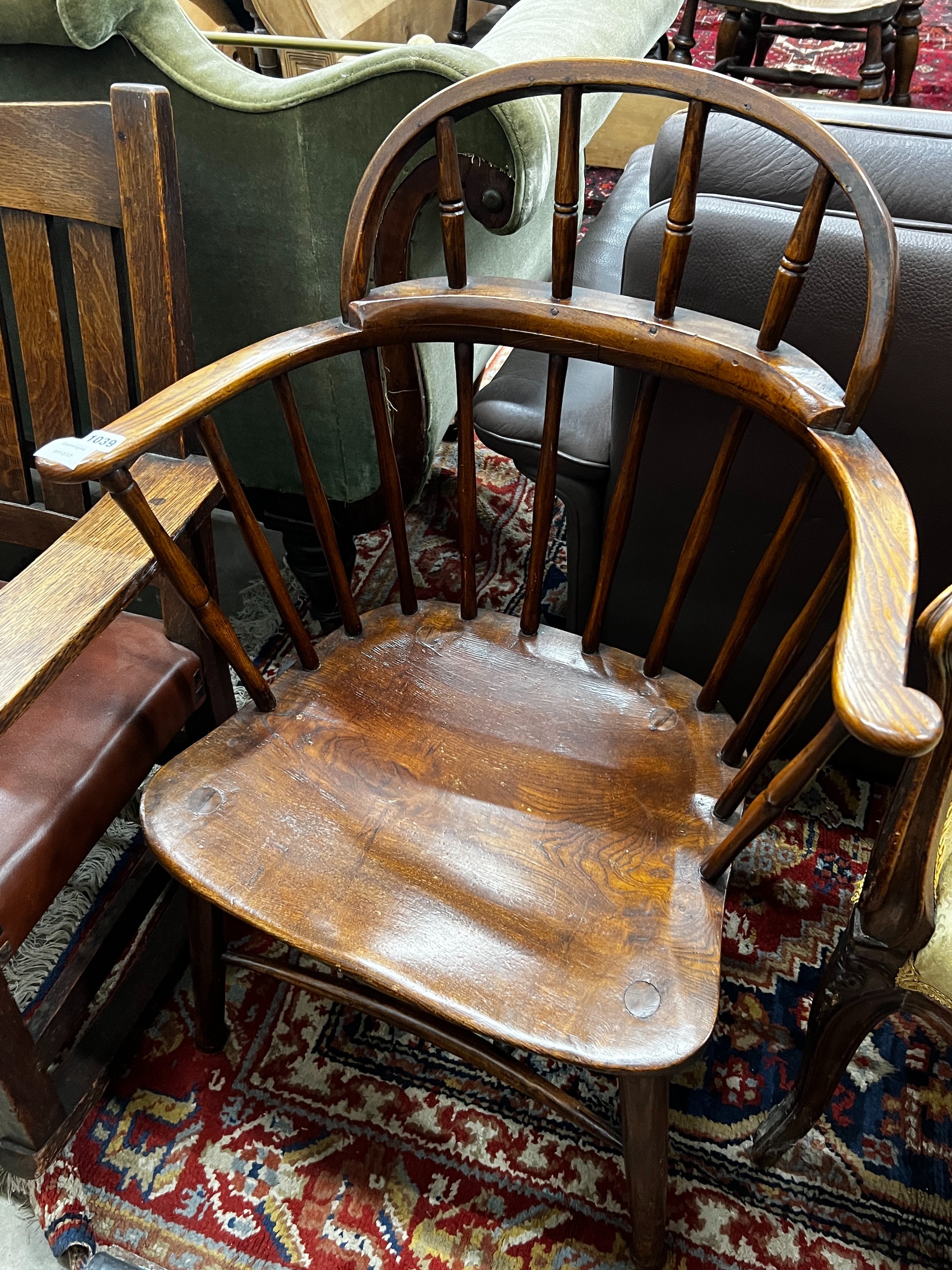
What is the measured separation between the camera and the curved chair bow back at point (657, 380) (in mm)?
641

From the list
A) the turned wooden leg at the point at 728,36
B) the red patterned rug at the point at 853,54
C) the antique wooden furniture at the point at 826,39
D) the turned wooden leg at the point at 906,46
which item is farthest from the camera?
the red patterned rug at the point at 853,54

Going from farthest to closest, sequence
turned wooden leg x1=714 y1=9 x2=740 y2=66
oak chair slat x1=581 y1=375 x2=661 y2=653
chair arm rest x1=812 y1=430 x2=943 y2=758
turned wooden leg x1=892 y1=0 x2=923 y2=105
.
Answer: turned wooden leg x1=714 y1=9 x2=740 y2=66
turned wooden leg x1=892 y1=0 x2=923 y2=105
oak chair slat x1=581 y1=375 x2=661 y2=653
chair arm rest x1=812 y1=430 x2=943 y2=758

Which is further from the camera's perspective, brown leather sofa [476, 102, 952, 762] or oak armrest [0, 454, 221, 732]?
brown leather sofa [476, 102, 952, 762]

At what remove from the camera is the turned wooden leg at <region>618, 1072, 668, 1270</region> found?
30.3 inches

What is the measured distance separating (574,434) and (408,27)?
2925 millimetres

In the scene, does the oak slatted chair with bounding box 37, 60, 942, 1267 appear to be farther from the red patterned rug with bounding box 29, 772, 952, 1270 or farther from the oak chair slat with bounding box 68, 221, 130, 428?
the oak chair slat with bounding box 68, 221, 130, 428

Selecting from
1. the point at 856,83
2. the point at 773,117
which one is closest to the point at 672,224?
the point at 773,117

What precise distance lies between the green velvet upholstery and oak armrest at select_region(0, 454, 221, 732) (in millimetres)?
436

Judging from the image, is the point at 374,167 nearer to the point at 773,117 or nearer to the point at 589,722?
the point at 773,117

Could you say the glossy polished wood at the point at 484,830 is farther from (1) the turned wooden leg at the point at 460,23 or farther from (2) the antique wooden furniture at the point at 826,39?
(1) the turned wooden leg at the point at 460,23

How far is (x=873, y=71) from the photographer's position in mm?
2697

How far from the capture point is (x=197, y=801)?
0.84 metres

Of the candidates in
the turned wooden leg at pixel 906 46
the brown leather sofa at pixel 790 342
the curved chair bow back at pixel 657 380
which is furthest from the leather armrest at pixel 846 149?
the turned wooden leg at pixel 906 46

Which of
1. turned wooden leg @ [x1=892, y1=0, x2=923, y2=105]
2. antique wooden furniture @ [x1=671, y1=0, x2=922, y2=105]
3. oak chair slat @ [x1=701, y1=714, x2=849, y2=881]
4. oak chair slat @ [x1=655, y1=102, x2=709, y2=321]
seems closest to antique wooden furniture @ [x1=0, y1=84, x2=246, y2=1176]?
oak chair slat @ [x1=655, y1=102, x2=709, y2=321]
